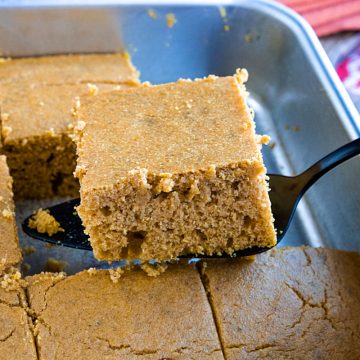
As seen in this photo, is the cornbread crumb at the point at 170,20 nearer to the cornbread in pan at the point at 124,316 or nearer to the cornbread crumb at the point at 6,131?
the cornbread crumb at the point at 6,131

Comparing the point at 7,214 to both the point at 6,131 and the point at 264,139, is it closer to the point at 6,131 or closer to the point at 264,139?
the point at 6,131

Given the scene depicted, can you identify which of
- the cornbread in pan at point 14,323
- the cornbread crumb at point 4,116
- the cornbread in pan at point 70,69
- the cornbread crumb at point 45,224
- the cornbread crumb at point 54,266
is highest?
the cornbread in pan at point 70,69

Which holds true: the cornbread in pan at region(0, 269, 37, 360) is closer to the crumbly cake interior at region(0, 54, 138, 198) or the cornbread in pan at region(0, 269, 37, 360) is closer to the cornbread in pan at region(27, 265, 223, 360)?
the cornbread in pan at region(27, 265, 223, 360)

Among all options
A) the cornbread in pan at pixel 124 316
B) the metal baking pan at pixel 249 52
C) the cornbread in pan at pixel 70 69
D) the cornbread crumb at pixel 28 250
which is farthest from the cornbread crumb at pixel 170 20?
the cornbread in pan at pixel 124 316

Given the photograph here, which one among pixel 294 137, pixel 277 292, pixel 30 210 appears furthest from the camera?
pixel 294 137

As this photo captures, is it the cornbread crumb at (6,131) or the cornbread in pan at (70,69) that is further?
the cornbread in pan at (70,69)

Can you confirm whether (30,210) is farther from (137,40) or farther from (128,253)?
(137,40)

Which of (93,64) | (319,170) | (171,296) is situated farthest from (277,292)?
(93,64)
